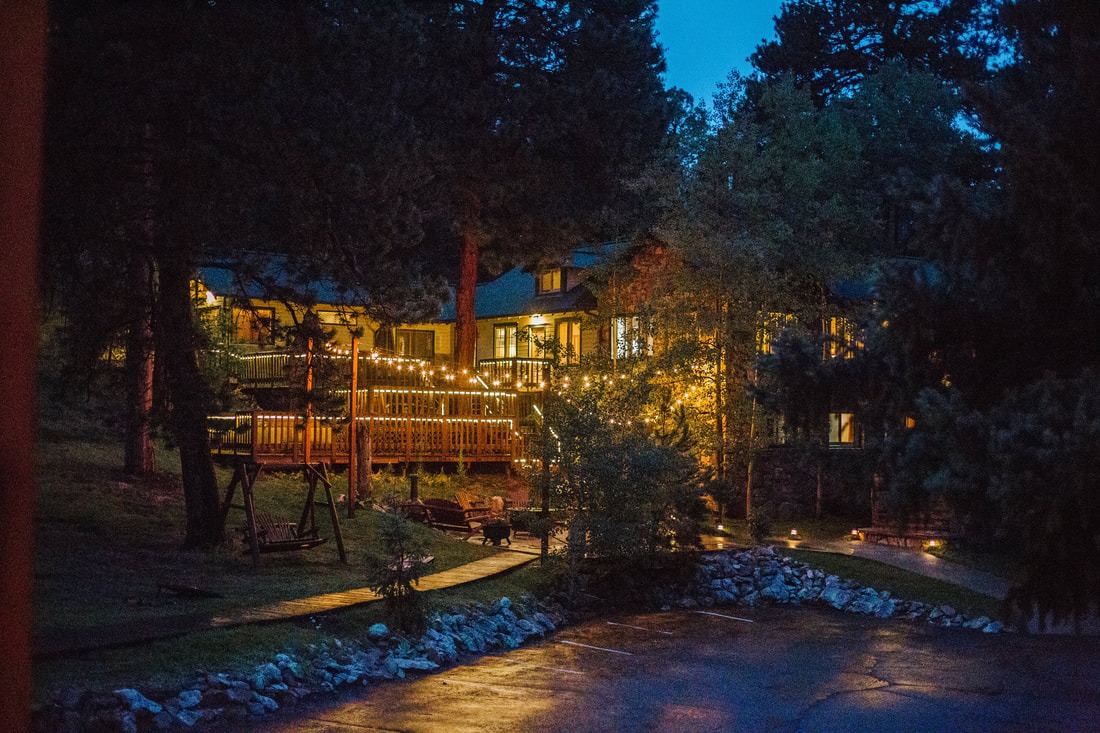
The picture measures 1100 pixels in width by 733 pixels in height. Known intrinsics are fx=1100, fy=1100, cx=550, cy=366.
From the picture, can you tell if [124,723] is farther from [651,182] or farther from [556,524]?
[651,182]

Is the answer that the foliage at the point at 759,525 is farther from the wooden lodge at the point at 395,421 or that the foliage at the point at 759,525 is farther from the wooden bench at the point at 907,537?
the wooden lodge at the point at 395,421

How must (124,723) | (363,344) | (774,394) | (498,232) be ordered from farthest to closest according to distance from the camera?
(363,344) → (498,232) → (124,723) → (774,394)

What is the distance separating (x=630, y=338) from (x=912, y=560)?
28.5 feet

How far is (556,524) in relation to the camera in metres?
16.9

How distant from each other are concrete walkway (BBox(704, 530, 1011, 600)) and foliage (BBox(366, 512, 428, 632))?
8.34 metres

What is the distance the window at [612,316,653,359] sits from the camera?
2534 centimetres

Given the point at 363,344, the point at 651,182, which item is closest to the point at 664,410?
the point at 651,182

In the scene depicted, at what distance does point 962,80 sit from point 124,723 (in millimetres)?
7709

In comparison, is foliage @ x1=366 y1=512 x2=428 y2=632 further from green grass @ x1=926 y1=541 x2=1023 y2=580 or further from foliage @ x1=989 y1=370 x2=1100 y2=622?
green grass @ x1=926 y1=541 x2=1023 y2=580

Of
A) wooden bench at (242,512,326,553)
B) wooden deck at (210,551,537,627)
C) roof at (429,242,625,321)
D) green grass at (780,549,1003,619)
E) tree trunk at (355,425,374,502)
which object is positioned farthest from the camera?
roof at (429,242,625,321)

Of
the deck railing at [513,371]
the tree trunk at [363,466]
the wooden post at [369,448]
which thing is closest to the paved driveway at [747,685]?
the tree trunk at [363,466]

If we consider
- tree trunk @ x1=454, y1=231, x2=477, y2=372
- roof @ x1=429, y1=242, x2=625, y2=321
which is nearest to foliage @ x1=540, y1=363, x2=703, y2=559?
roof @ x1=429, y1=242, x2=625, y2=321

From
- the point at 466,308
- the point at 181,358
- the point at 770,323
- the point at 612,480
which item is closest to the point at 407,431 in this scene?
the point at 770,323

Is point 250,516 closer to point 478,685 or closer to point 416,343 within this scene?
point 478,685
